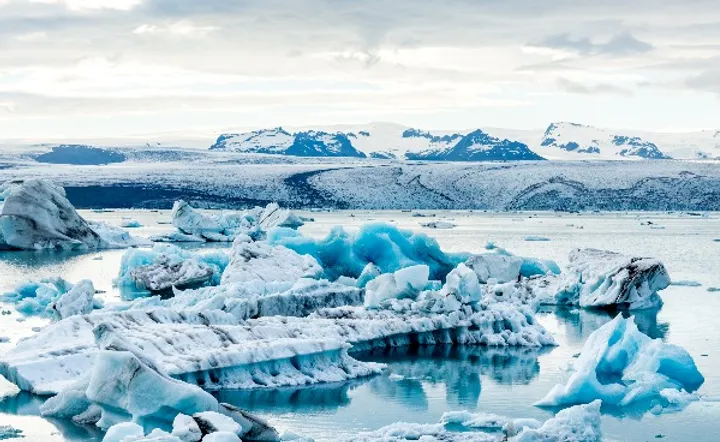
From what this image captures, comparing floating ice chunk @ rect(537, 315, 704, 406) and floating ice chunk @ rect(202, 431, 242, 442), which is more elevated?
floating ice chunk @ rect(202, 431, 242, 442)

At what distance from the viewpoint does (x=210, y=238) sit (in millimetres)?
29719

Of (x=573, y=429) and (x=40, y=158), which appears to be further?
(x=40, y=158)

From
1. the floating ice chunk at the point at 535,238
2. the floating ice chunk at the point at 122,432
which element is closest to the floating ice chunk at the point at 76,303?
the floating ice chunk at the point at 122,432

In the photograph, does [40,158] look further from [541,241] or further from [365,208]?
[541,241]

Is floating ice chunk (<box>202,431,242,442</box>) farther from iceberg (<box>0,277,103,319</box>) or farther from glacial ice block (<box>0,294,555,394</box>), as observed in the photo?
iceberg (<box>0,277,103,319</box>)

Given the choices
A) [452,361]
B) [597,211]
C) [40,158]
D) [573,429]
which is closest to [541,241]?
[452,361]

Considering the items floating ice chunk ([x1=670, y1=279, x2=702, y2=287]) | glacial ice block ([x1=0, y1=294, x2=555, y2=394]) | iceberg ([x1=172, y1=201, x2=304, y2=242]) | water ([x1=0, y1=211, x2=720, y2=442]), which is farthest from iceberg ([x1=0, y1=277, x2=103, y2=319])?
iceberg ([x1=172, y1=201, x2=304, y2=242])

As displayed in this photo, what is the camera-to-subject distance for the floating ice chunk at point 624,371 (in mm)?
8836

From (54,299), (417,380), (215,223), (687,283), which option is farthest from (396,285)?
(215,223)

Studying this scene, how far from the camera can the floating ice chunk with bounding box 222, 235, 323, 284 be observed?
48.2 ft

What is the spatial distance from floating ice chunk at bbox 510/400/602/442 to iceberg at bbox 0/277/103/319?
724 centimetres

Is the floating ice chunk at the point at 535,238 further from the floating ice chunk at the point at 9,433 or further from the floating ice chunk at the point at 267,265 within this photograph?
the floating ice chunk at the point at 9,433

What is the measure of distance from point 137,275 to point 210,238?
1266cm

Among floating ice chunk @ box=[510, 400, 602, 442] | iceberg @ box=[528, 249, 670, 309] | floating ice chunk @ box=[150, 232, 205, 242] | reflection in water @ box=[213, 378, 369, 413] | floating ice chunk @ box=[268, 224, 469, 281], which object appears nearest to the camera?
floating ice chunk @ box=[510, 400, 602, 442]
